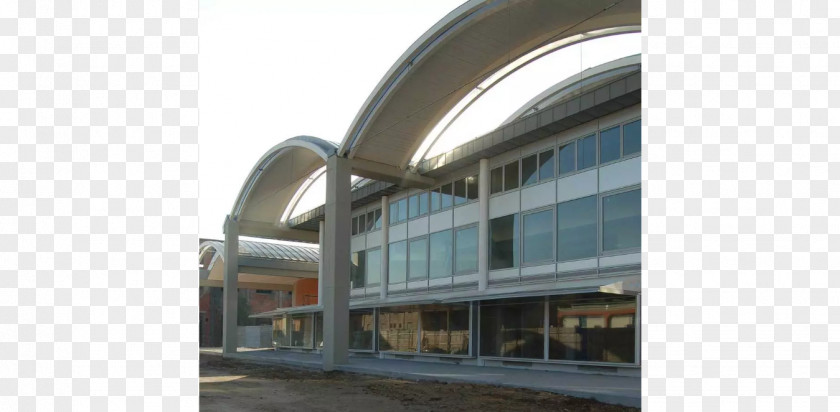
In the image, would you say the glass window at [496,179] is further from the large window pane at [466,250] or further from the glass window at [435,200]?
the glass window at [435,200]

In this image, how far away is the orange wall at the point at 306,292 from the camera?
2116 inches

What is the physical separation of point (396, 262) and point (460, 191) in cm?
602

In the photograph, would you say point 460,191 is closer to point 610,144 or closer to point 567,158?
point 567,158

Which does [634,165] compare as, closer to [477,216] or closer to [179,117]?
[477,216]

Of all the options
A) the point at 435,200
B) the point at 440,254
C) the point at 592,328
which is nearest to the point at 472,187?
the point at 435,200

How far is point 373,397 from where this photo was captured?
1519cm

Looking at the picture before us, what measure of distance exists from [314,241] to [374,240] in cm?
1033

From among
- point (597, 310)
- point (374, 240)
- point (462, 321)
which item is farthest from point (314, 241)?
point (597, 310)

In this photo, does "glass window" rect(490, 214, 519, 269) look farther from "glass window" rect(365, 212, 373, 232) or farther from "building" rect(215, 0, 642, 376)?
"glass window" rect(365, 212, 373, 232)

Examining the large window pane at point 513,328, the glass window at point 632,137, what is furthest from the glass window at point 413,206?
the glass window at point 632,137

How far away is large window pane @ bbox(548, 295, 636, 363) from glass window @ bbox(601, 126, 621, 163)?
4323 mm

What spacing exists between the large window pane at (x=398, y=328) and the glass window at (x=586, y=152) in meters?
10.9

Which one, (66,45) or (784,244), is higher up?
(66,45)

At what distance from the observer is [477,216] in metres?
27.0
